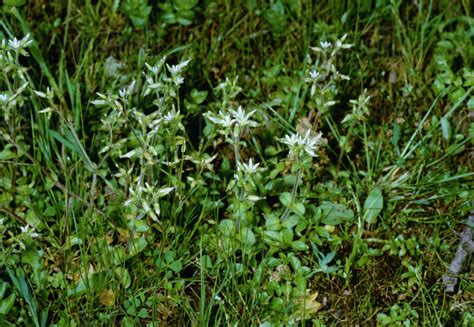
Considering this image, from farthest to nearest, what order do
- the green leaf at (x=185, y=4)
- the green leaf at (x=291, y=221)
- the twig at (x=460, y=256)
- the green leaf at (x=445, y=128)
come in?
the green leaf at (x=185, y=4), the green leaf at (x=445, y=128), the green leaf at (x=291, y=221), the twig at (x=460, y=256)

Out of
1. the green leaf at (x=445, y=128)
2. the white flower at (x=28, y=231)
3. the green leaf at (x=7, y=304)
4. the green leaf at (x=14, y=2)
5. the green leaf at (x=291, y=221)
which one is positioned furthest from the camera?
the green leaf at (x=14, y=2)

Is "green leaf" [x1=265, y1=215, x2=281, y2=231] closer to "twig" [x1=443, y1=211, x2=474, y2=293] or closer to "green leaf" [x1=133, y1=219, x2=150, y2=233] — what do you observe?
"green leaf" [x1=133, y1=219, x2=150, y2=233]

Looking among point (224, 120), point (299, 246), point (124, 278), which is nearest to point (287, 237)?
point (299, 246)

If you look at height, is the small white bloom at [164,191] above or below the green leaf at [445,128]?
above

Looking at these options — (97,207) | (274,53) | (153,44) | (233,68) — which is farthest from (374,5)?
(97,207)

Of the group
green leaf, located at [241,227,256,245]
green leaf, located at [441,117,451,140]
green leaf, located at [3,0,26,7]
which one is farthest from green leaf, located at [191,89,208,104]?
green leaf, located at [441,117,451,140]

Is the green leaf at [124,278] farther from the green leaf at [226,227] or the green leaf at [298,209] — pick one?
the green leaf at [298,209]

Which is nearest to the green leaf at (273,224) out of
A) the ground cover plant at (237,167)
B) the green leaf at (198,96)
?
the ground cover plant at (237,167)
